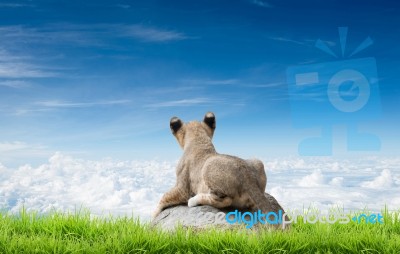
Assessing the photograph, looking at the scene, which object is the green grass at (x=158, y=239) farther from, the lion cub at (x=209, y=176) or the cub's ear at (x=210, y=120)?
the cub's ear at (x=210, y=120)

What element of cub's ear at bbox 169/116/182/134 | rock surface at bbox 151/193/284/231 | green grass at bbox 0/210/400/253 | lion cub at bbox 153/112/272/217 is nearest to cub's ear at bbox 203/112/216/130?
lion cub at bbox 153/112/272/217

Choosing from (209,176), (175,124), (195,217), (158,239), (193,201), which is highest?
(175,124)

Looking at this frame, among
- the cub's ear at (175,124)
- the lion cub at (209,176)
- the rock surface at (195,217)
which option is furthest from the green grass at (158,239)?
the cub's ear at (175,124)

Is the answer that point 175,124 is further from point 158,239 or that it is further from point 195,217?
point 158,239

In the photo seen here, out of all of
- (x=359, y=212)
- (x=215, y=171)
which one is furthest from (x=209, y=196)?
(x=359, y=212)

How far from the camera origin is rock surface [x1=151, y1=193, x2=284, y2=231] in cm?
762

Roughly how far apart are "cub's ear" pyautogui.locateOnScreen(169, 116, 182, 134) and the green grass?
1556 mm

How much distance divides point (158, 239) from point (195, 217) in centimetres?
66

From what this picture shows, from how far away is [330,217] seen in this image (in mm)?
9805

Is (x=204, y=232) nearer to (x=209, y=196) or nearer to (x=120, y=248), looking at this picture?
(x=209, y=196)

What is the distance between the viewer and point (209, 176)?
7777mm

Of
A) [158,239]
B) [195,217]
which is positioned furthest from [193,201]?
[158,239]

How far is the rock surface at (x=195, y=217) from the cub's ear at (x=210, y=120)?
150 cm

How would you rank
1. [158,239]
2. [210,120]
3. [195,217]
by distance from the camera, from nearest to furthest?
[158,239] → [195,217] → [210,120]
